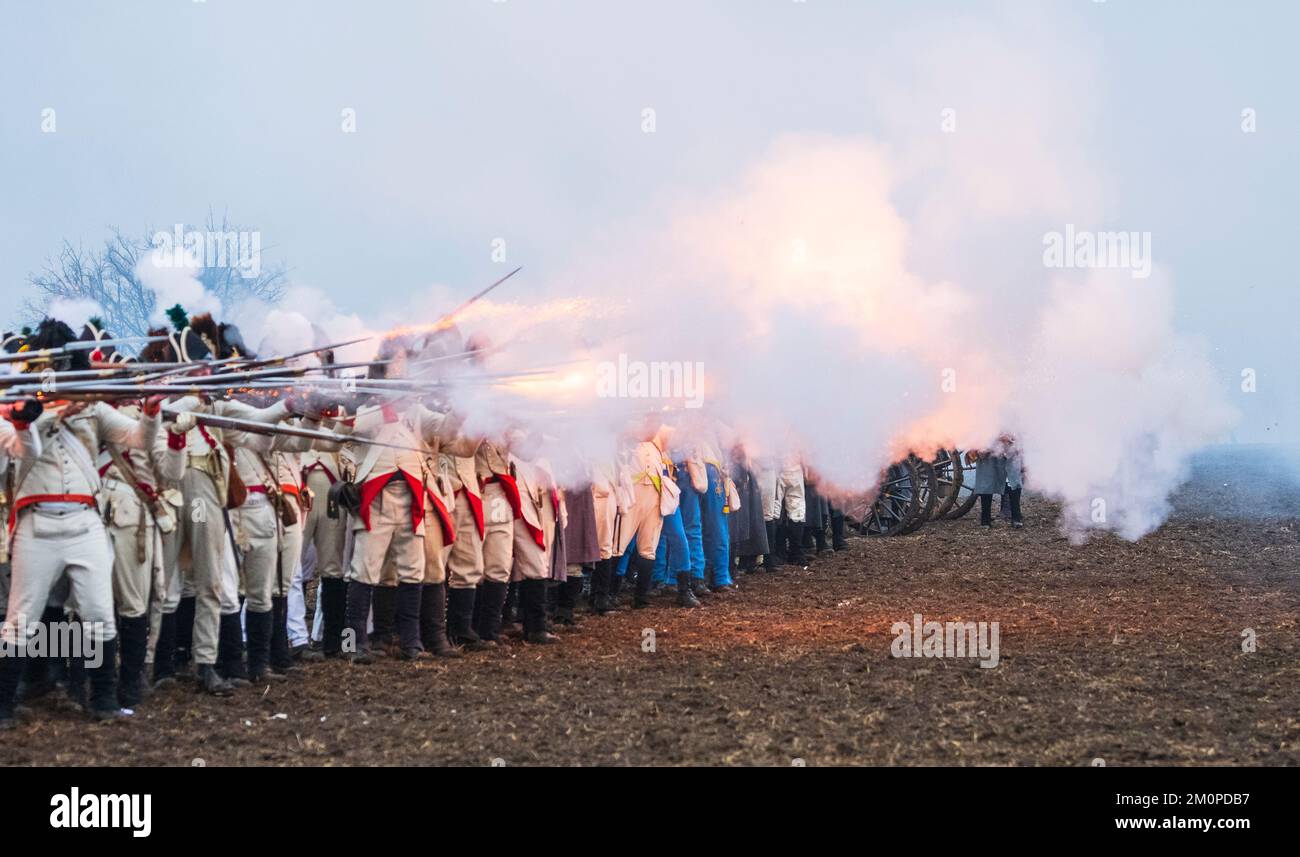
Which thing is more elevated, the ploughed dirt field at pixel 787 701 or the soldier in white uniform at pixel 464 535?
the soldier in white uniform at pixel 464 535

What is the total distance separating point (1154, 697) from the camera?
6953mm

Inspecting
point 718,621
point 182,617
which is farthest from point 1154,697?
point 182,617

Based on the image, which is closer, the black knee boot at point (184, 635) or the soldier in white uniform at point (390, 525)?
the black knee boot at point (184, 635)

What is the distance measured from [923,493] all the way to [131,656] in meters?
14.1

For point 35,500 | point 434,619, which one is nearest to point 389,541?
point 434,619

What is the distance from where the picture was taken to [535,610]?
378 inches

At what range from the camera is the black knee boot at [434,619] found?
895 cm

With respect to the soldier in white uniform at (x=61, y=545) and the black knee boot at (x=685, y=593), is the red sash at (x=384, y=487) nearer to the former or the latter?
the soldier in white uniform at (x=61, y=545)

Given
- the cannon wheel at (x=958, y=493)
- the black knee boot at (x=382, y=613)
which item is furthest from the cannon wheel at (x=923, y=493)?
the black knee boot at (x=382, y=613)

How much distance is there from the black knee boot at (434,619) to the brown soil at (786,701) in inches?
11.3

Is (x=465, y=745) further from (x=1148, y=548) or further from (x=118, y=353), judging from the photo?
(x=1148, y=548)

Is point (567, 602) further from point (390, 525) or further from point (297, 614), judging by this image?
point (390, 525)

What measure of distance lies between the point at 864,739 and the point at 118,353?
521 cm

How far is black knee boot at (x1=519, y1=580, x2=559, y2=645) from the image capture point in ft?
31.4
